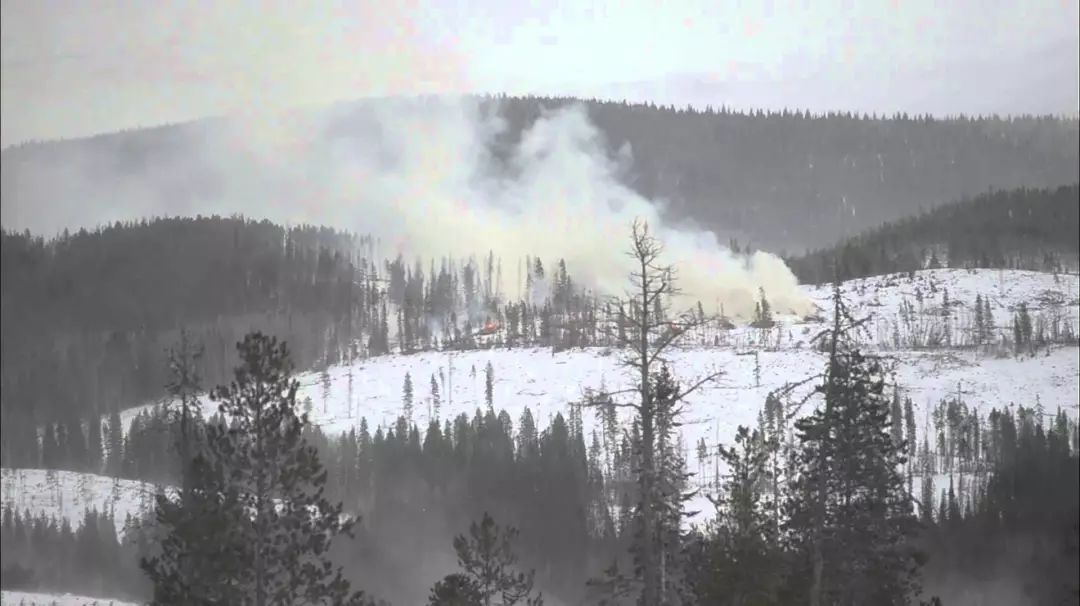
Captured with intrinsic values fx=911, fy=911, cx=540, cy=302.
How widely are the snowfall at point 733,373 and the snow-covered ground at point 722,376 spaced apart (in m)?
Result: 0.17

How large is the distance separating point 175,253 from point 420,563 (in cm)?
4673

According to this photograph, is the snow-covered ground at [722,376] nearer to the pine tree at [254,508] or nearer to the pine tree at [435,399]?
the pine tree at [435,399]

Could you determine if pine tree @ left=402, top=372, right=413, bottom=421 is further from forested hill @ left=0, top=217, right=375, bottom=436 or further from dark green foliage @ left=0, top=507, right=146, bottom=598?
dark green foliage @ left=0, top=507, right=146, bottom=598

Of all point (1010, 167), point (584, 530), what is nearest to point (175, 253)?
point (584, 530)

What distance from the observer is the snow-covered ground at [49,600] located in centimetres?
2692

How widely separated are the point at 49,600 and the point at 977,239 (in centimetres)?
7406

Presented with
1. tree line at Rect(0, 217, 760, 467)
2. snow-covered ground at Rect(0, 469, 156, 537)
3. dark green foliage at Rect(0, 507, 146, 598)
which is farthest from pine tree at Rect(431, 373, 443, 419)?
dark green foliage at Rect(0, 507, 146, 598)

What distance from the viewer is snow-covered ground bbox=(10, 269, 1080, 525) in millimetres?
45125

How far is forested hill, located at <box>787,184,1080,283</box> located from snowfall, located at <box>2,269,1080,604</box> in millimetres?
1680

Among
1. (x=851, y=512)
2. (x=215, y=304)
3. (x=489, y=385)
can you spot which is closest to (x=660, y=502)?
(x=851, y=512)

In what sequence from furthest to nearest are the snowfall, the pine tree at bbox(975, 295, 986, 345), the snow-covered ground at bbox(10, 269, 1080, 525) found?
the pine tree at bbox(975, 295, 986, 345) → the snow-covered ground at bbox(10, 269, 1080, 525) → the snowfall

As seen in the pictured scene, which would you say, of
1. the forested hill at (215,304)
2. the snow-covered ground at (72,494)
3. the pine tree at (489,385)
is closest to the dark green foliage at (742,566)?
the forested hill at (215,304)

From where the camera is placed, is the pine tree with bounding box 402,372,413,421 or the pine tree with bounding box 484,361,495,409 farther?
the pine tree with bounding box 484,361,495,409

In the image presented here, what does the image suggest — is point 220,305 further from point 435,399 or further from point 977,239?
point 977,239
